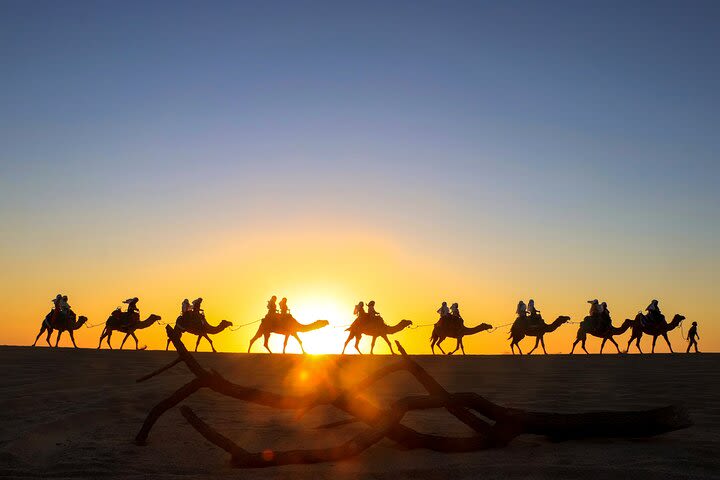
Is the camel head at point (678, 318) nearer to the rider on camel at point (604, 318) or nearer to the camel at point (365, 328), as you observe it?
the rider on camel at point (604, 318)

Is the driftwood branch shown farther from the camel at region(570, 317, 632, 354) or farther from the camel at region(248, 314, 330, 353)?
the camel at region(570, 317, 632, 354)

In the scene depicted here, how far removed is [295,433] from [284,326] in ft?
54.0

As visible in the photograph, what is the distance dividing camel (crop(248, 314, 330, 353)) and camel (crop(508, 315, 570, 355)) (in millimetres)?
7170

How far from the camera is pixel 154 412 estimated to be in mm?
5633

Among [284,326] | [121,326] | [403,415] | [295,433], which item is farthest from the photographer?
[121,326]

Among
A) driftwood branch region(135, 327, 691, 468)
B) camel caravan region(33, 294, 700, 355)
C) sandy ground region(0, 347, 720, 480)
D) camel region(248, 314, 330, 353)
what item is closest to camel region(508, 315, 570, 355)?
camel caravan region(33, 294, 700, 355)

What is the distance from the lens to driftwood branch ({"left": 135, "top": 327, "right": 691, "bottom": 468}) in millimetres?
4836

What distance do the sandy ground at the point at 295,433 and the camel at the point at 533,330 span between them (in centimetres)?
1250

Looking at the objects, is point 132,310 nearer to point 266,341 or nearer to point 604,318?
point 266,341

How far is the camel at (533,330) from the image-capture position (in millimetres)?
25109

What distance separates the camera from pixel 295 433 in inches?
256

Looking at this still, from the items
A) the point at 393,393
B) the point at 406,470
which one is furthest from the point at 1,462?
the point at 393,393

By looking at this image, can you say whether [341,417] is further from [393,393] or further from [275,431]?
[393,393]

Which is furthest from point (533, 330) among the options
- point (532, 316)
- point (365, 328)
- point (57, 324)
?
point (57, 324)
